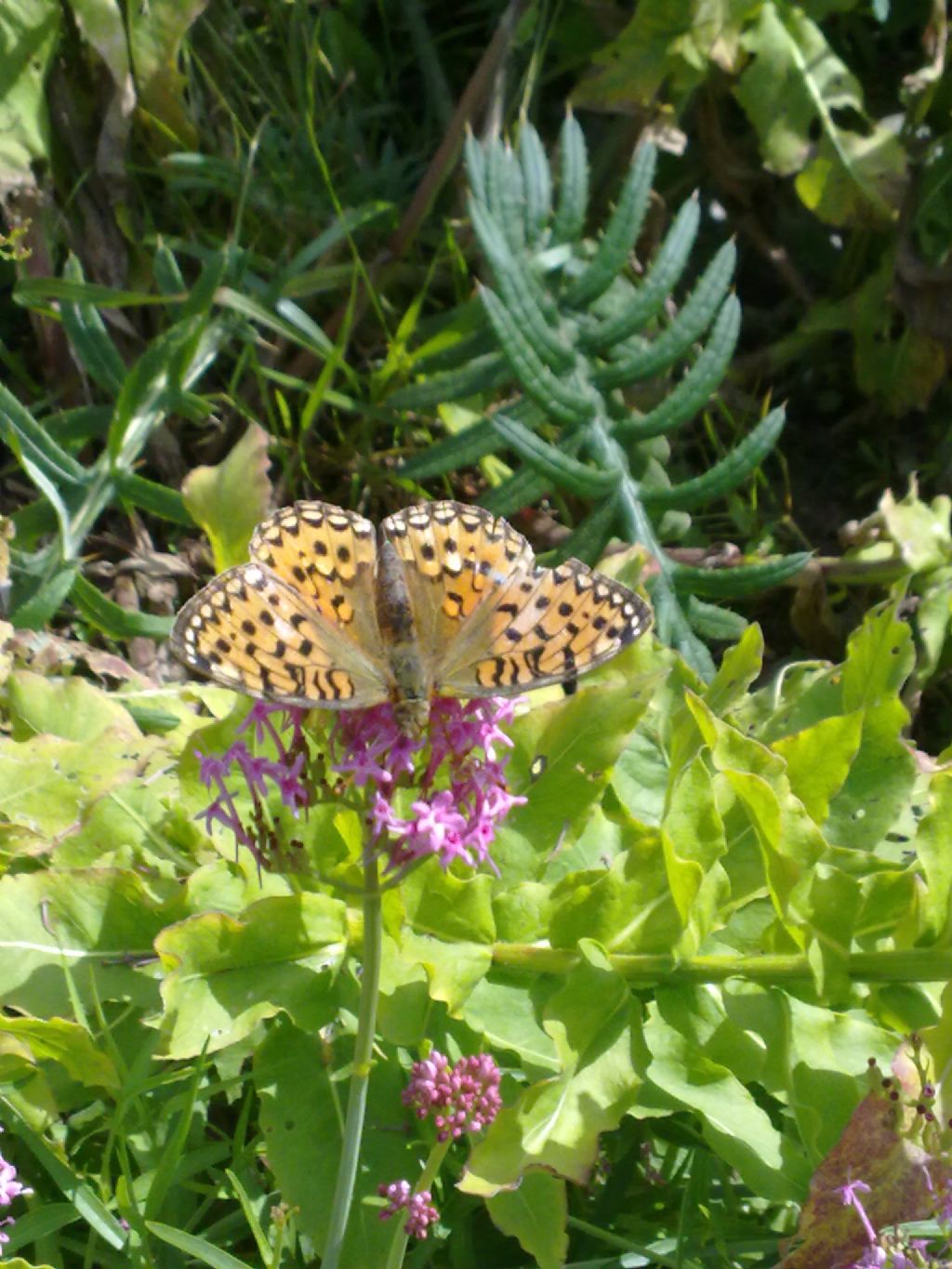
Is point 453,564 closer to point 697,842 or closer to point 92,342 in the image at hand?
point 697,842

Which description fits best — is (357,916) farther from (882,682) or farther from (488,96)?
(488,96)

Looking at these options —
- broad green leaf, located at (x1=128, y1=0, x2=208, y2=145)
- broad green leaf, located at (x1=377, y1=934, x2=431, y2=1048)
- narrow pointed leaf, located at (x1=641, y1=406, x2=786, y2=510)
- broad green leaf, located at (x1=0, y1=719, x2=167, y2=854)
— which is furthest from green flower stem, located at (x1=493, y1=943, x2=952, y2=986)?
broad green leaf, located at (x1=128, y1=0, x2=208, y2=145)

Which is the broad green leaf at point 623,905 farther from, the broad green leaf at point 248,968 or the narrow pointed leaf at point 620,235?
the narrow pointed leaf at point 620,235

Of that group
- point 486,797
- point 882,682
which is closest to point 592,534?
point 882,682

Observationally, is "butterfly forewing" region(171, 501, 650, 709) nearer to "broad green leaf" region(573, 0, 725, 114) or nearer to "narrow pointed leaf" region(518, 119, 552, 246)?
"narrow pointed leaf" region(518, 119, 552, 246)

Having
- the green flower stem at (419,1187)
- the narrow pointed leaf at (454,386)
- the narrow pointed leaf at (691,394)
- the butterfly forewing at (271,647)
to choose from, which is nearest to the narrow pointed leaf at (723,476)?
the narrow pointed leaf at (691,394)

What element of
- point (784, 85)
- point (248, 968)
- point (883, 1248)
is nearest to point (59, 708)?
point (248, 968)
